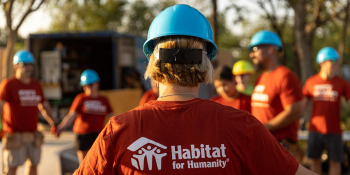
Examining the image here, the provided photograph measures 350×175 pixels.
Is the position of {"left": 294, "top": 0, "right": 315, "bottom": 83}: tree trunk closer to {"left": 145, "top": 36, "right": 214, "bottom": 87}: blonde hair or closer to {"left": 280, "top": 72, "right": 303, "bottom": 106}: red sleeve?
{"left": 280, "top": 72, "right": 303, "bottom": 106}: red sleeve

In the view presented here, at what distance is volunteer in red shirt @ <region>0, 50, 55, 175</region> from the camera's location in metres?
5.43

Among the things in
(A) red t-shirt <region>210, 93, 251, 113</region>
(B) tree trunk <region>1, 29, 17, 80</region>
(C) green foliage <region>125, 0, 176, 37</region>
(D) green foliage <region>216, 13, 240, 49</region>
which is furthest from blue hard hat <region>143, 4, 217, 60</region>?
(C) green foliage <region>125, 0, 176, 37</region>

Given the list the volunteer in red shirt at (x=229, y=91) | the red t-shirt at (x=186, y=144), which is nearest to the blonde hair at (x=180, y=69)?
the red t-shirt at (x=186, y=144)

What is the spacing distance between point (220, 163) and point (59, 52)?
43.3 feet

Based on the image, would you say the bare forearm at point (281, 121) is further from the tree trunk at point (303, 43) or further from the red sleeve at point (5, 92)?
the tree trunk at point (303, 43)

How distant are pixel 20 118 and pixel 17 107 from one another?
0.18 m

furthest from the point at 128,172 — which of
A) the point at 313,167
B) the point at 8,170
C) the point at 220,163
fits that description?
the point at 313,167

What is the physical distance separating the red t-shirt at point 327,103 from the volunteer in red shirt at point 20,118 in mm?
4503

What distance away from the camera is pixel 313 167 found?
19.0 feet

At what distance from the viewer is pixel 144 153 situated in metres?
1.48

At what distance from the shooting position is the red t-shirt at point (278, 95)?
3.99 metres

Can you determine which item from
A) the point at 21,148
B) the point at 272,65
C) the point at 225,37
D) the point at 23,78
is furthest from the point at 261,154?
the point at 225,37

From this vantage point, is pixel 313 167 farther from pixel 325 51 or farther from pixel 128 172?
pixel 128 172

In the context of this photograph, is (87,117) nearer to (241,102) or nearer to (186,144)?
(241,102)
